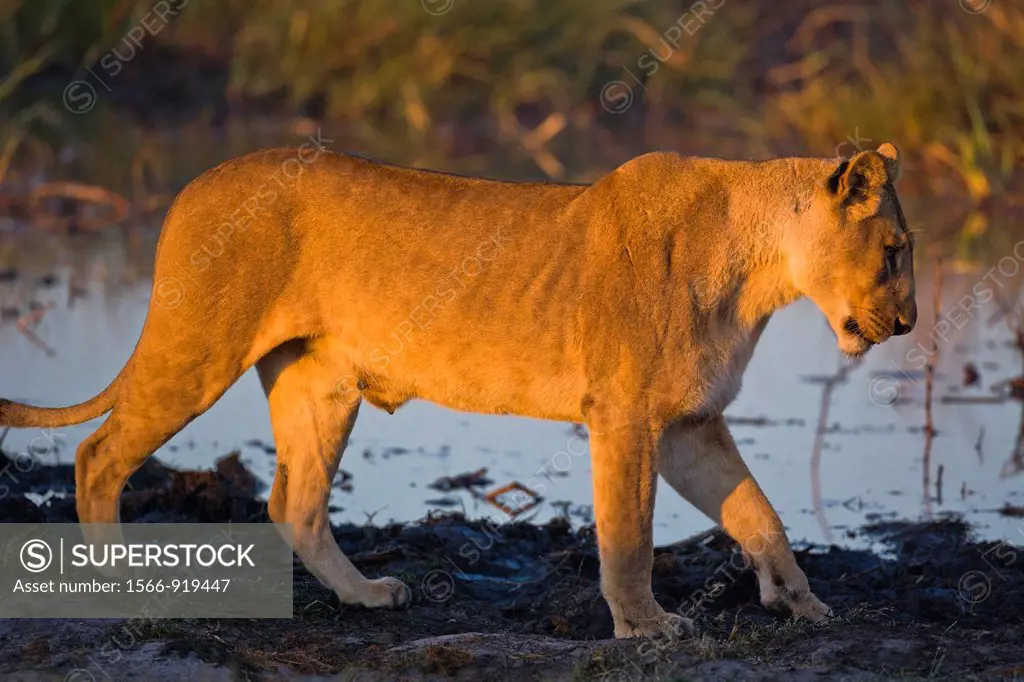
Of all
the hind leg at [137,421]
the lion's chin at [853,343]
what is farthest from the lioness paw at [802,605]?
the hind leg at [137,421]

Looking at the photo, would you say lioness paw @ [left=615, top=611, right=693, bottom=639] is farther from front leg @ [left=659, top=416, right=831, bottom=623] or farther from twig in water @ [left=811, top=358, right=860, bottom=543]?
twig in water @ [left=811, top=358, right=860, bottom=543]

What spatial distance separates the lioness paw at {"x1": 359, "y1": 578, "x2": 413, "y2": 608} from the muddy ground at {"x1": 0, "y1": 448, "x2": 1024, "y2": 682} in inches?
2.1

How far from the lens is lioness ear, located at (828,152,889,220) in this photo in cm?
650

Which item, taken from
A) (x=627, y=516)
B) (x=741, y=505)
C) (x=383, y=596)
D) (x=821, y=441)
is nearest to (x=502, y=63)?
(x=821, y=441)

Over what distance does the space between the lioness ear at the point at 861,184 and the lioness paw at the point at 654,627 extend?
1624 millimetres

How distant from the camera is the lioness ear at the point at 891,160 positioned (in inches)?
261

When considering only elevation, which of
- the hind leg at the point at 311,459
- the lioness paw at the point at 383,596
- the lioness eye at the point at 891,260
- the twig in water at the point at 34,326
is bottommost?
the lioness paw at the point at 383,596

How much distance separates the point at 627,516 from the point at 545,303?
A: 85 centimetres

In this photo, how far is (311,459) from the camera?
7.31m

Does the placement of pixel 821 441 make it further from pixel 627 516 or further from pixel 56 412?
pixel 56 412

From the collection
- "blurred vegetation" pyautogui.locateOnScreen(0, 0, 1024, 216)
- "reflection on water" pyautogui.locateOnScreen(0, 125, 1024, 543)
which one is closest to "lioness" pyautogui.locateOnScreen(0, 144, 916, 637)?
"reflection on water" pyautogui.locateOnScreen(0, 125, 1024, 543)

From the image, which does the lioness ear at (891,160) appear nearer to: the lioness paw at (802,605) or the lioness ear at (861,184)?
the lioness ear at (861,184)

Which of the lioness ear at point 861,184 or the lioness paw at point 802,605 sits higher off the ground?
the lioness ear at point 861,184

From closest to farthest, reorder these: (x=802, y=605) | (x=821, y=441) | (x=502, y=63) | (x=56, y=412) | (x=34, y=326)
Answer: (x=802, y=605), (x=56, y=412), (x=821, y=441), (x=34, y=326), (x=502, y=63)
